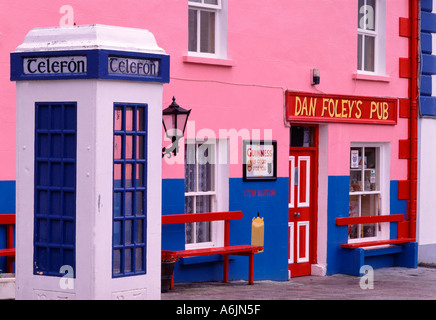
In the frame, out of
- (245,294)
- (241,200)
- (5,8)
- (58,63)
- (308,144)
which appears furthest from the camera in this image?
(308,144)

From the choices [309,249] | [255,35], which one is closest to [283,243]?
[309,249]

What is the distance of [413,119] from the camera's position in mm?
16016

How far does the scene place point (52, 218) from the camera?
826cm

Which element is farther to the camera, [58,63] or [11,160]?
[11,160]

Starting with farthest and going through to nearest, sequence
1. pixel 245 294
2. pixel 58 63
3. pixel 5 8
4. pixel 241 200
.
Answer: pixel 241 200 → pixel 245 294 → pixel 5 8 → pixel 58 63

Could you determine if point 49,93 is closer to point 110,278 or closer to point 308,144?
point 110,278

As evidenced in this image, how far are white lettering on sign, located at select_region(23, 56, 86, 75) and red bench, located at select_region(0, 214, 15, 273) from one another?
9.70ft

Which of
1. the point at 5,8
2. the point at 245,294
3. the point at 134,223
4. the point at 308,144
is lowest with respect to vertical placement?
the point at 245,294

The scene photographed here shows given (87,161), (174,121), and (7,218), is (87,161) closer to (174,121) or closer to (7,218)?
(7,218)

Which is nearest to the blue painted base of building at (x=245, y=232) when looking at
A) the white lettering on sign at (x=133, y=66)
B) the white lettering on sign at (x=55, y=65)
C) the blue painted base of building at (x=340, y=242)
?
the blue painted base of building at (x=340, y=242)

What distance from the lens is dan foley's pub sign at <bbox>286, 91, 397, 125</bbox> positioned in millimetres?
14070

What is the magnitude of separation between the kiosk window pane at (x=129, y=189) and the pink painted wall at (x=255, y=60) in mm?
2953

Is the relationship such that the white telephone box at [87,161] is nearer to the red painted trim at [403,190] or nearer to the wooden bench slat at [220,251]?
the wooden bench slat at [220,251]

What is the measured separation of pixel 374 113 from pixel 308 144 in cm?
148
